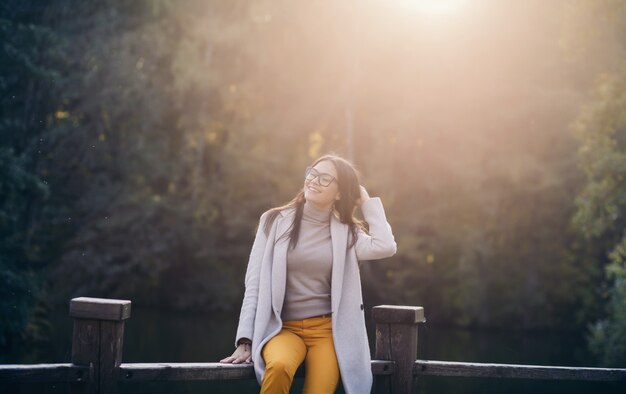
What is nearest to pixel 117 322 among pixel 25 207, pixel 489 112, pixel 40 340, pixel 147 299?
pixel 40 340

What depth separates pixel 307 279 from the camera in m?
4.75

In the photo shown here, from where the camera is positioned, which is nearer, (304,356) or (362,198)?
(304,356)

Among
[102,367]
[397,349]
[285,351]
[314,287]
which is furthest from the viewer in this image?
[397,349]

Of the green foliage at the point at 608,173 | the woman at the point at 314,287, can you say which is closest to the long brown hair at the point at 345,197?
the woman at the point at 314,287

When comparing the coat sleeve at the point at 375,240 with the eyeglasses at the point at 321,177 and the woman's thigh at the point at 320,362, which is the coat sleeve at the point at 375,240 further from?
the woman's thigh at the point at 320,362

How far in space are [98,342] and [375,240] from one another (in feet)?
4.75

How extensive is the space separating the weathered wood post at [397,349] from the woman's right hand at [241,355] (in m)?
0.74

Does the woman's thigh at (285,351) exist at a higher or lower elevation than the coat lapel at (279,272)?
lower

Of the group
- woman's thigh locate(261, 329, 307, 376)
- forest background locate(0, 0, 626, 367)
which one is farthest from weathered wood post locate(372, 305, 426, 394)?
forest background locate(0, 0, 626, 367)

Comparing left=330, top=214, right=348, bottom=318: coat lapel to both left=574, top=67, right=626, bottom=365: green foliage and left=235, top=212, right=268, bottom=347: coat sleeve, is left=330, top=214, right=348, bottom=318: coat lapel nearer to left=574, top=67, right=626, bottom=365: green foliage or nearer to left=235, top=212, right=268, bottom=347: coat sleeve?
left=235, top=212, right=268, bottom=347: coat sleeve

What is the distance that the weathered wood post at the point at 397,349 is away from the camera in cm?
499

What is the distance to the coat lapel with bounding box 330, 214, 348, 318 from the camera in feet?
15.4

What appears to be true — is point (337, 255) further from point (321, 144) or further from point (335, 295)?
point (321, 144)

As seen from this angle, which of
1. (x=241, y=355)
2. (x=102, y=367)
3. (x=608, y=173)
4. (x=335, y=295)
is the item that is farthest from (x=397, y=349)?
(x=608, y=173)
